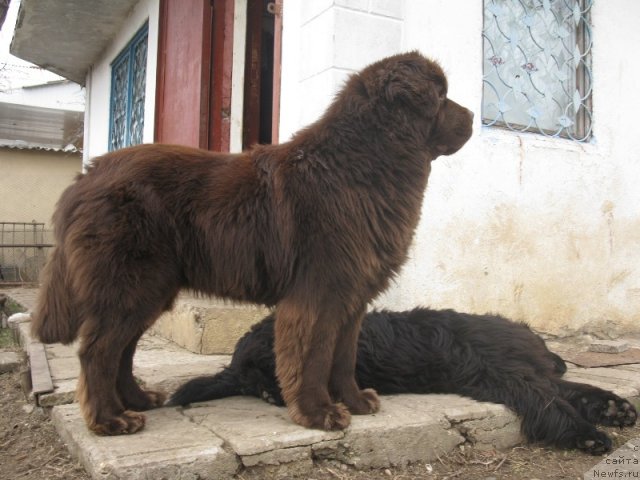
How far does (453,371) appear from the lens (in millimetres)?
3049

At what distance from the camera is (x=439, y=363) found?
3055 millimetres

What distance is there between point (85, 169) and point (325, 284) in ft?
3.74

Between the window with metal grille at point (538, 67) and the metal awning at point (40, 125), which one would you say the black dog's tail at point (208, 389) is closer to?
the window with metal grille at point (538, 67)

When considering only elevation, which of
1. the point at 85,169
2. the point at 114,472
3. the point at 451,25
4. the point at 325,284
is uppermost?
the point at 451,25

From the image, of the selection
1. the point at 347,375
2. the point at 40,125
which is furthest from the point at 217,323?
the point at 40,125

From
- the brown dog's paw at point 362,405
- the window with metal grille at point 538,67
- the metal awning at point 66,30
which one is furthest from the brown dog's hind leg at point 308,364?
the metal awning at point 66,30

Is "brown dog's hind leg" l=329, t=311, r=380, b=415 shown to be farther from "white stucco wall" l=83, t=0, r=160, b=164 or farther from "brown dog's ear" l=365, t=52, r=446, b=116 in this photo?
"white stucco wall" l=83, t=0, r=160, b=164

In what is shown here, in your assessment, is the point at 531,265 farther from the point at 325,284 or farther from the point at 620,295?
the point at 325,284

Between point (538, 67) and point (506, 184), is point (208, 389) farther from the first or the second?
point (538, 67)

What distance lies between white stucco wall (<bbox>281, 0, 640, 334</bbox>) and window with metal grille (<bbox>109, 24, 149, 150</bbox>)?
378 centimetres

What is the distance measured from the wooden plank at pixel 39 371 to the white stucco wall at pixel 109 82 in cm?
320

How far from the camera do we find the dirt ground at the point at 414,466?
7.69 feet

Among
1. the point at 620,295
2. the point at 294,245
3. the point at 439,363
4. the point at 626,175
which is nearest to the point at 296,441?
the point at 294,245

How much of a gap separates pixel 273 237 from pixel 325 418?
2.53 ft
